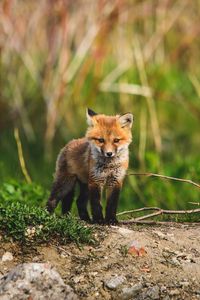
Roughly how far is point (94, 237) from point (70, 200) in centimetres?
126

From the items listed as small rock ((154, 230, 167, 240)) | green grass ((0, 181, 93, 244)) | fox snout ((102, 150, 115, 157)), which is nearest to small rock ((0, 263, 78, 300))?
green grass ((0, 181, 93, 244))

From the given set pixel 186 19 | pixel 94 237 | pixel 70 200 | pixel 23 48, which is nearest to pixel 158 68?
pixel 186 19

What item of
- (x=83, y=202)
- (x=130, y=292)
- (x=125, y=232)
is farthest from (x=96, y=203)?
(x=130, y=292)

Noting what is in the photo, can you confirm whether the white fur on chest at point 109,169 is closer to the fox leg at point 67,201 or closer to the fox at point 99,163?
the fox at point 99,163

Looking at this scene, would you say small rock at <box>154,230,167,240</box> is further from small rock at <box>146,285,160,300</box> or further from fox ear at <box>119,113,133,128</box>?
fox ear at <box>119,113,133,128</box>

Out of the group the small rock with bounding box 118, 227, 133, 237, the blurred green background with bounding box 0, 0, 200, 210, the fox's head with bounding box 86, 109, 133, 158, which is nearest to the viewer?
the small rock with bounding box 118, 227, 133, 237

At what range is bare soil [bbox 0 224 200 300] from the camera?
5.65 metres

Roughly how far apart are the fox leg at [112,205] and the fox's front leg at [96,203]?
0.23 feet

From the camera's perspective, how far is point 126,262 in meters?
5.96

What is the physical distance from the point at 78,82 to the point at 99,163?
22.6ft

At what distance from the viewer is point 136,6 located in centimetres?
1255

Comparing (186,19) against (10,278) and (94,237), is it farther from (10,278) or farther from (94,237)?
(10,278)

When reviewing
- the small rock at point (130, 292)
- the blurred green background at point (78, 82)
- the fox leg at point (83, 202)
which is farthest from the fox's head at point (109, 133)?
the blurred green background at point (78, 82)

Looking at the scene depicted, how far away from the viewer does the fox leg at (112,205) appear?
671 cm
